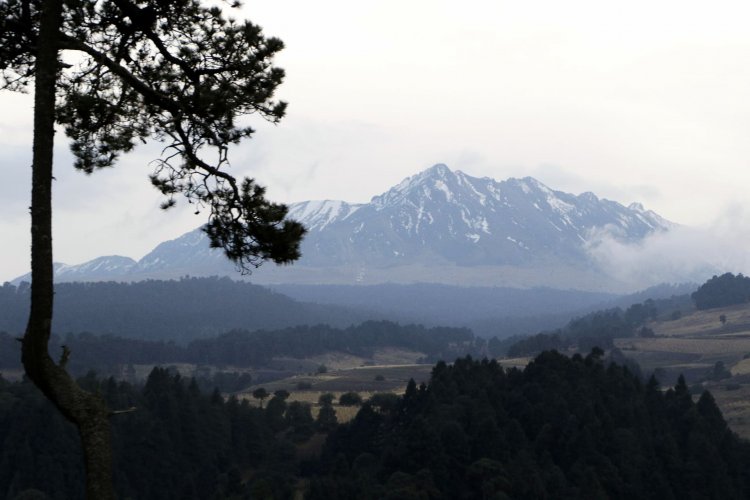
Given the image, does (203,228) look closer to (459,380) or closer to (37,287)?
(37,287)

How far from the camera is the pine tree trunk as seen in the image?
51.6ft

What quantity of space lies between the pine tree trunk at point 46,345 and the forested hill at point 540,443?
82.9m

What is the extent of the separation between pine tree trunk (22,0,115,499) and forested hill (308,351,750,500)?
82940mm

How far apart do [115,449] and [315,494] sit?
30.6m

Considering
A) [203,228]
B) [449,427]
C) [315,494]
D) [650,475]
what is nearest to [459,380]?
[449,427]

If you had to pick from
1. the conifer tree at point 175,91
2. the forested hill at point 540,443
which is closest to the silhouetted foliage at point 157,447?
the forested hill at point 540,443

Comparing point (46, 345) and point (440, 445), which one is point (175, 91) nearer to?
point (46, 345)

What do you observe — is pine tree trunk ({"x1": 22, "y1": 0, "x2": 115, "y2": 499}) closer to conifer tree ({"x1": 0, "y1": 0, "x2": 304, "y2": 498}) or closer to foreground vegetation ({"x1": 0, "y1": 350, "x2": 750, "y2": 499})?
conifer tree ({"x1": 0, "y1": 0, "x2": 304, "y2": 498})

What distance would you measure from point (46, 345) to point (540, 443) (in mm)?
102991

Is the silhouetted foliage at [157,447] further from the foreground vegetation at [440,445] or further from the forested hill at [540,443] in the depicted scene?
the forested hill at [540,443]

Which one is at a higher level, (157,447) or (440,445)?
(157,447)

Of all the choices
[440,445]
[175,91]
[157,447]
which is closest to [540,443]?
[440,445]

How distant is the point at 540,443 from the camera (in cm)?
11350

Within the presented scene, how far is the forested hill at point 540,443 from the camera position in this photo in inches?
4013
